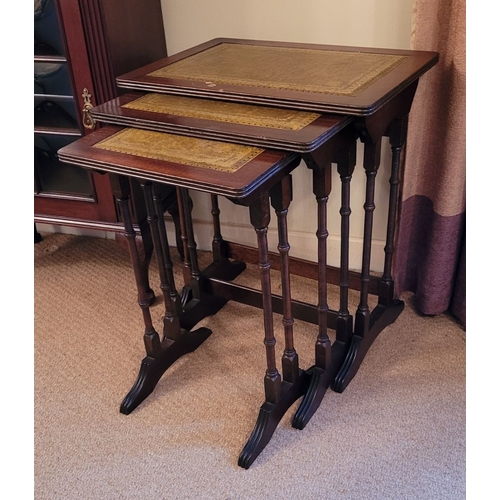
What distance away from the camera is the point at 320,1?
5.44ft

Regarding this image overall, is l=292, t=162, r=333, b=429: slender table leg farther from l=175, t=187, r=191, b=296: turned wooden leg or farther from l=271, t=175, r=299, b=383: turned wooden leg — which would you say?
l=175, t=187, r=191, b=296: turned wooden leg

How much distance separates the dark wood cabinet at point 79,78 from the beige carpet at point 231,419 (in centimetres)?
33

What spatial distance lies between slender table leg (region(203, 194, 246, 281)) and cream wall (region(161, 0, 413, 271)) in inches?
6.0

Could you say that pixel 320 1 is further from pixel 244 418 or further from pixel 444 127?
pixel 244 418

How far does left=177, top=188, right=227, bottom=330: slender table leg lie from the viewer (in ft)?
5.69

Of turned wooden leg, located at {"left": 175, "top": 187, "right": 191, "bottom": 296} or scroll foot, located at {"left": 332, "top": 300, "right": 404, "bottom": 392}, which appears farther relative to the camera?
turned wooden leg, located at {"left": 175, "top": 187, "right": 191, "bottom": 296}

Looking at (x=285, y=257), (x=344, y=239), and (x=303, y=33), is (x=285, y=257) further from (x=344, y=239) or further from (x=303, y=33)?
(x=303, y=33)

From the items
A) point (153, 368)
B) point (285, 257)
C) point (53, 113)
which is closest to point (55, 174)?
point (53, 113)

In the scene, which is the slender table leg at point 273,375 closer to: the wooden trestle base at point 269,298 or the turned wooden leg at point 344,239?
the wooden trestle base at point 269,298

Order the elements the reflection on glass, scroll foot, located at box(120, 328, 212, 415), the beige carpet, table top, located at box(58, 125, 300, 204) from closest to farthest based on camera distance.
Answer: table top, located at box(58, 125, 300, 204), the beige carpet, scroll foot, located at box(120, 328, 212, 415), the reflection on glass

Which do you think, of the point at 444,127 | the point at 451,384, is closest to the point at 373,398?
the point at 451,384

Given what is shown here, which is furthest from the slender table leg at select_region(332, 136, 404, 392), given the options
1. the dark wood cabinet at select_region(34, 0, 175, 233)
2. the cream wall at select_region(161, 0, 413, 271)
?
the dark wood cabinet at select_region(34, 0, 175, 233)

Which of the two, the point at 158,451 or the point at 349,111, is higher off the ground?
the point at 349,111
